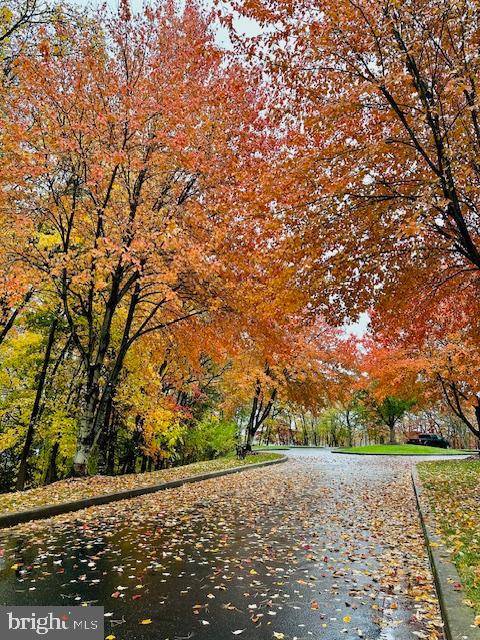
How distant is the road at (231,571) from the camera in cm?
393

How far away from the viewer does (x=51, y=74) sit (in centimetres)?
1105

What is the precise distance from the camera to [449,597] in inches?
163

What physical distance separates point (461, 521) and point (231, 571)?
4.50 metres

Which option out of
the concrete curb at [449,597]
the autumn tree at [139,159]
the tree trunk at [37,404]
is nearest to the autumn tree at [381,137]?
the autumn tree at [139,159]

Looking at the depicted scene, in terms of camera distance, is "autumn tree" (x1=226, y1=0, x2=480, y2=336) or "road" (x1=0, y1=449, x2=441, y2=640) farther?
"autumn tree" (x1=226, y1=0, x2=480, y2=336)

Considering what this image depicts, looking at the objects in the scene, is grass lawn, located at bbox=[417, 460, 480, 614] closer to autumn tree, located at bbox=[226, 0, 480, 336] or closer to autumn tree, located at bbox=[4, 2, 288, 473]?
autumn tree, located at bbox=[226, 0, 480, 336]

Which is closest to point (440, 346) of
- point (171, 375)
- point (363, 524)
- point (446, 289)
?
point (446, 289)

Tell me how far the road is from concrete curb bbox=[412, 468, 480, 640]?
165mm

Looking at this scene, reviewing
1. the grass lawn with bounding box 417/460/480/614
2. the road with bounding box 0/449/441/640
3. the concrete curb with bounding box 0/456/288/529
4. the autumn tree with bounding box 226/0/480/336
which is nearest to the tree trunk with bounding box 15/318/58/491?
the concrete curb with bounding box 0/456/288/529

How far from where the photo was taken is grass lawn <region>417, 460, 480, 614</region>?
15.3ft

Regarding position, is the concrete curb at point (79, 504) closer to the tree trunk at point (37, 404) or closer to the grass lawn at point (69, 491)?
the grass lawn at point (69, 491)

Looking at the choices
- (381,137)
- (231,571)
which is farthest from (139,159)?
(231,571)

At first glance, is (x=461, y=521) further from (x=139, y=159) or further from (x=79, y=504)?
(x=139, y=159)

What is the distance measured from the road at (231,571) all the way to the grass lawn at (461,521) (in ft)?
1.32
